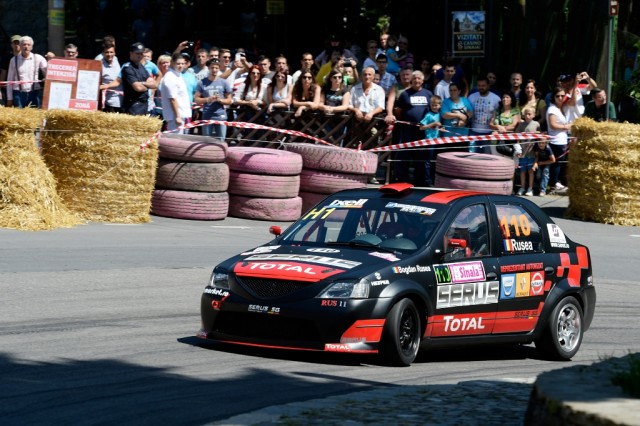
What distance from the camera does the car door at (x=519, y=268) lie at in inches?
418

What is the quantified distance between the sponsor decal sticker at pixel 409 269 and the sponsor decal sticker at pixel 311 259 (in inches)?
11.4

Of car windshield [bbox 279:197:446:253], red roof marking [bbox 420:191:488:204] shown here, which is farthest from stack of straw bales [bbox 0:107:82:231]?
red roof marking [bbox 420:191:488:204]

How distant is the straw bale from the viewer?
16688 mm

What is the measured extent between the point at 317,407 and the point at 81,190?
32.5 ft

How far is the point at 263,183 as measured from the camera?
18359mm

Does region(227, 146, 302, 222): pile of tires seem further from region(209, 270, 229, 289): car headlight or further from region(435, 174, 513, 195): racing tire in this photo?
region(209, 270, 229, 289): car headlight

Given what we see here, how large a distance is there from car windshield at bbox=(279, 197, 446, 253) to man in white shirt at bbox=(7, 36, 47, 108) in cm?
1162

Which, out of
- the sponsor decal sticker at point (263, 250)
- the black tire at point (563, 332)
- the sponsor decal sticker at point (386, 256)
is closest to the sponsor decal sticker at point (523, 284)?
the black tire at point (563, 332)

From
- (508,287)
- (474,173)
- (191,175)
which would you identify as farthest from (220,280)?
(474,173)

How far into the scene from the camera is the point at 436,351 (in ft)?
36.3

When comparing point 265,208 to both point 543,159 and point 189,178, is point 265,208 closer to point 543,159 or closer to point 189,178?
point 189,178

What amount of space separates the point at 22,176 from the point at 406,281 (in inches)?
297

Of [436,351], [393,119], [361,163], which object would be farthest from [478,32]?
[436,351]

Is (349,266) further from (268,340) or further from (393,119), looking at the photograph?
(393,119)
